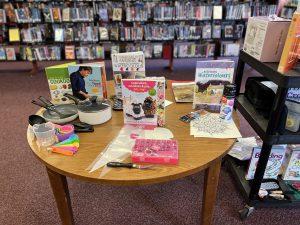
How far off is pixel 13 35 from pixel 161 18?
2.34m

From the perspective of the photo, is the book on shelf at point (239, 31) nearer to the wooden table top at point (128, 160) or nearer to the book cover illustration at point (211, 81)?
the book cover illustration at point (211, 81)

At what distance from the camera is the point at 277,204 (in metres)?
1.41

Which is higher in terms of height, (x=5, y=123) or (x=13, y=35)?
(x=13, y=35)

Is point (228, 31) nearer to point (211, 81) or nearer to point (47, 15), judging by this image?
point (47, 15)

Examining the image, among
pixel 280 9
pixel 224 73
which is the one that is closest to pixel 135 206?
pixel 224 73

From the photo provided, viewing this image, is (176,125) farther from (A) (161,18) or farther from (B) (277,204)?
(A) (161,18)

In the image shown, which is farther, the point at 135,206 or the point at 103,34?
the point at 103,34

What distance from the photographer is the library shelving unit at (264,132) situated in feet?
3.47

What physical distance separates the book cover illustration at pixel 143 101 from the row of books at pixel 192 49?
10.3 ft

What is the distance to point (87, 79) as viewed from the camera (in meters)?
1.26

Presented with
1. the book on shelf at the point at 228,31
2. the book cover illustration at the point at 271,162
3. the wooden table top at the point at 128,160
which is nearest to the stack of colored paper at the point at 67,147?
the wooden table top at the point at 128,160

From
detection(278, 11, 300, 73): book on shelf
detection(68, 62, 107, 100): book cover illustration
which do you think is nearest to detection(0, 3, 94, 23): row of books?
detection(68, 62, 107, 100): book cover illustration

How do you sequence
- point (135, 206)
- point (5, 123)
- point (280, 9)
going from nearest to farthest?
point (135, 206) < point (5, 123) < point (280, 9)

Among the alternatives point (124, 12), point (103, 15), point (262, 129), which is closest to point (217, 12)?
point (124, 12)
